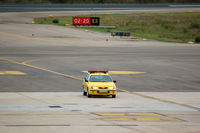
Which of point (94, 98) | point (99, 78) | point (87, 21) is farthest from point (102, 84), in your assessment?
point (87, 21)

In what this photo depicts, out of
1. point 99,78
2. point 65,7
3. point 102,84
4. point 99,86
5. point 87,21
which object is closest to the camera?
point 99,86

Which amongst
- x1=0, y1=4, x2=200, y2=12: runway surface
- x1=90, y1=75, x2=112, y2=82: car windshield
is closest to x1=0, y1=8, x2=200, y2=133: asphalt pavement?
x1=90, y1=75, x2=112, y2=82: car windshield

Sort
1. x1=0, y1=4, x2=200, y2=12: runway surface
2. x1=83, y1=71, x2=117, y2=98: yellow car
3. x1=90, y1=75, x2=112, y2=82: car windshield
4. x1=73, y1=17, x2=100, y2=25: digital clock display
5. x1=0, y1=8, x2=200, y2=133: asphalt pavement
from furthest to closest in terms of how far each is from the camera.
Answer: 1. x1=0, y1=4, x2=200, y2=12: runway surface
2. x1=73, y1=17, x2=100, y2=25: digital clock display
3. x1=90, y1=75, x2=112, y2=82: car windshield
4. x1=83, y1=71, x2=117, y2=98: yellow car
5. x1=0, y1=8, x2=200, y2=133: asphalt pavement

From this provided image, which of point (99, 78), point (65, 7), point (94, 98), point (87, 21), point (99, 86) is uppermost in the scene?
point (99, 78)

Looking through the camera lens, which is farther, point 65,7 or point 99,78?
point 65,7

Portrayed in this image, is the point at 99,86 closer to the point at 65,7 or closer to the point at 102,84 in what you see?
the point at 102,84

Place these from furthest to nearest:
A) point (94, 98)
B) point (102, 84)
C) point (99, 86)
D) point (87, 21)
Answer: point (87, 21)
point (94, 98)
point (102, 84)
point (99, 86)

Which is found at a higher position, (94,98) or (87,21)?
(94,98)

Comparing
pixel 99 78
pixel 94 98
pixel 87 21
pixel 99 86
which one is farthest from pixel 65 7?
pixel 99 86

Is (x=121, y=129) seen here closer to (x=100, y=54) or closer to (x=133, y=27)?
(x=100, y=54)

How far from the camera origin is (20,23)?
339 feet

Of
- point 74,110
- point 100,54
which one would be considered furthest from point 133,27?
point 74,110

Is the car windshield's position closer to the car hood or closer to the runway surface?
the car hood

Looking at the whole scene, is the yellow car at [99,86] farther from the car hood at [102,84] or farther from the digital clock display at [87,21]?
the digital clock display at [87,21]
